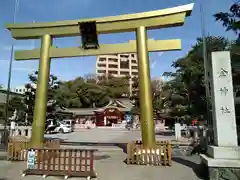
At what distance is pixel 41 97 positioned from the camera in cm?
1053

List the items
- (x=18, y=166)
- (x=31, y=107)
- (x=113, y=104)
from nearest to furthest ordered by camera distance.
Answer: (x=18, y=166) < (x=31, y=107) < (x=113, y=104)

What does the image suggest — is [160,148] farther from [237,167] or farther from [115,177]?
[237,167]

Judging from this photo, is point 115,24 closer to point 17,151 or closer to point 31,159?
point 31,159

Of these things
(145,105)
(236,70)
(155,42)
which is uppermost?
(155,42)

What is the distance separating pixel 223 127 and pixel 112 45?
19.4 feet

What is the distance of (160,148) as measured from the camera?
30.6 feet

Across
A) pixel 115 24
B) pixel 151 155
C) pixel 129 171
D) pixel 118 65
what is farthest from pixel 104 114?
pixel 118 65

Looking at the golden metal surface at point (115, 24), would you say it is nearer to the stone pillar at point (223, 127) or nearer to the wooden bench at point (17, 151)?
the stone pillar at point (223, 127)

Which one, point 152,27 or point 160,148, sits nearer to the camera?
point 160,148

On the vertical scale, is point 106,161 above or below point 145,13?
below

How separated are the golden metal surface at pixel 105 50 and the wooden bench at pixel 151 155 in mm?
4044

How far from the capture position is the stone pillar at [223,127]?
6512 millimetres

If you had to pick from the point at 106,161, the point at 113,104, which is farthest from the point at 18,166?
the point at 113,104

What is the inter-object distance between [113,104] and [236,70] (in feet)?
151
